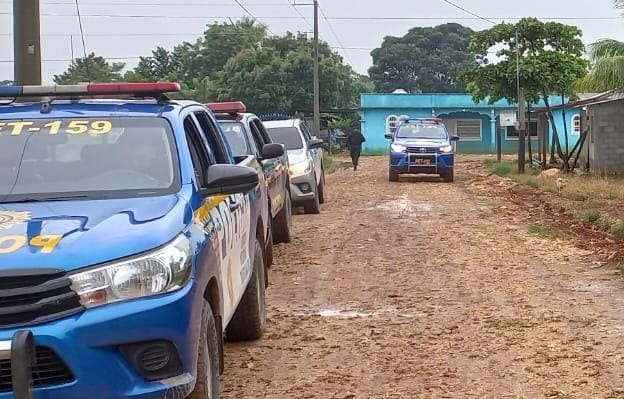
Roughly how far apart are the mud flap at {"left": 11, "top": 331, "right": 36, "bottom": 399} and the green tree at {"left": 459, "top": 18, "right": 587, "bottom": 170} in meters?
24.9

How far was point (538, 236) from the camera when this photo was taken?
12.8 m

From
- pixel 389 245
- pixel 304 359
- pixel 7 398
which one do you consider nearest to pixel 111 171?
pixel 7 398

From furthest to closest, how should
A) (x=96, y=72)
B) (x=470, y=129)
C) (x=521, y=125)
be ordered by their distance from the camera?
(x=470, y=129) → (x=96, y=72) → (x=521, y=125)

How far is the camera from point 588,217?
46.0 ft

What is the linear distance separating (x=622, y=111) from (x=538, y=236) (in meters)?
12.7

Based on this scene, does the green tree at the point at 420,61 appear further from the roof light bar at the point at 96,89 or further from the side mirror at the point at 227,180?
→ the side mirror at the point at 227,180

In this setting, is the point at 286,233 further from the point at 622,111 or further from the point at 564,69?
the point at 564,69

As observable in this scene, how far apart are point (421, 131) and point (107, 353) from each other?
22.2 meters

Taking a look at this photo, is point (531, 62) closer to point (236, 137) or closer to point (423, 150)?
point (423, 150)

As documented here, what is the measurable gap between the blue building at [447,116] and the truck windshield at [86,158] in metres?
44.8

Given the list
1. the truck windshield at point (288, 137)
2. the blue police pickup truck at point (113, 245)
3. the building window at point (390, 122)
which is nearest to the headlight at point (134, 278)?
the blue police pickup truck at point (113, 245)

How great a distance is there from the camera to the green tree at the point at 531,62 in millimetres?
27125

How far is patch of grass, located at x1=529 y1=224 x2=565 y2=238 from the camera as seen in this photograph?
42.1 feet

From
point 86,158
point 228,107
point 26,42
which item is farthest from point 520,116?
point 86,158
